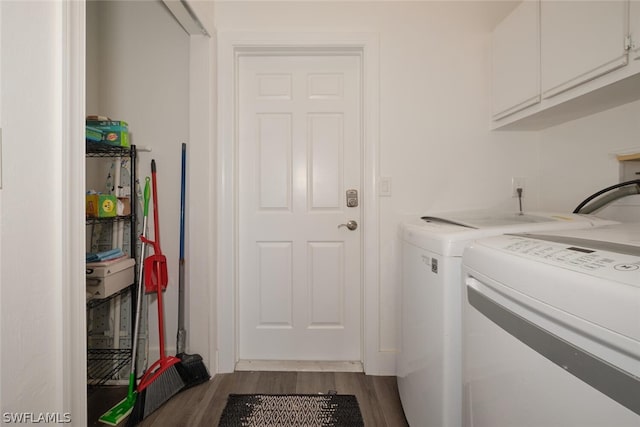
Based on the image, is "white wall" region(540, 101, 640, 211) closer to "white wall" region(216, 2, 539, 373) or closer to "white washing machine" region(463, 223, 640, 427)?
"white wall" region(216, 2, 539, 373)

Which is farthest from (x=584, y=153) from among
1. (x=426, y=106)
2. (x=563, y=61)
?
(x=426, y=106)

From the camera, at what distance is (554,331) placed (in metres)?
0.52

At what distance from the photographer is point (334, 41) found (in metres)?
1.66

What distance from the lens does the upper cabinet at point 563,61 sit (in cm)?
Answer: 99

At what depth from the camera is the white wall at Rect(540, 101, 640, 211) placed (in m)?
1.27

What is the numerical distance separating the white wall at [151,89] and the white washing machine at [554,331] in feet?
5.55

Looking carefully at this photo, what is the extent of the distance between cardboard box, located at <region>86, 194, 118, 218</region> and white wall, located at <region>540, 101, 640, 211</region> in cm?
251

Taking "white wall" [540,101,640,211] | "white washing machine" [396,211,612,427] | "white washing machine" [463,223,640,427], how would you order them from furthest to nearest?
1. "white wall" [540,101,640,211]
2. "white washing machine" [396,211,612,427]
3. "white washing machine" [463,223,640,427]

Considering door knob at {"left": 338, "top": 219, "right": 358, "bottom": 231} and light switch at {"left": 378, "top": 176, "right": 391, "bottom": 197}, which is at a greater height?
light switch at {"left": 378, "top": 176, "right": 391, "bottom": 197}

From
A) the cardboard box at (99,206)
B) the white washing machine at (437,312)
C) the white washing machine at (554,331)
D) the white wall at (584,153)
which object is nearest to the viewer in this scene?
the white washing machine at (554,331)

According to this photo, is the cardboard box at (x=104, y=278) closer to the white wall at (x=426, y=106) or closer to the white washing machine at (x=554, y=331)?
the white wall at (x=426, y=106)

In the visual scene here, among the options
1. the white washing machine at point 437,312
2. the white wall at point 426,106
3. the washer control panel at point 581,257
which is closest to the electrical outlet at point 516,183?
the white wall at point 426,106

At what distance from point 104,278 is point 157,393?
2.10ft

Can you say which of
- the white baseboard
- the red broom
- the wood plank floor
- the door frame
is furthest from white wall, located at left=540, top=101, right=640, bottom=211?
the red broom
